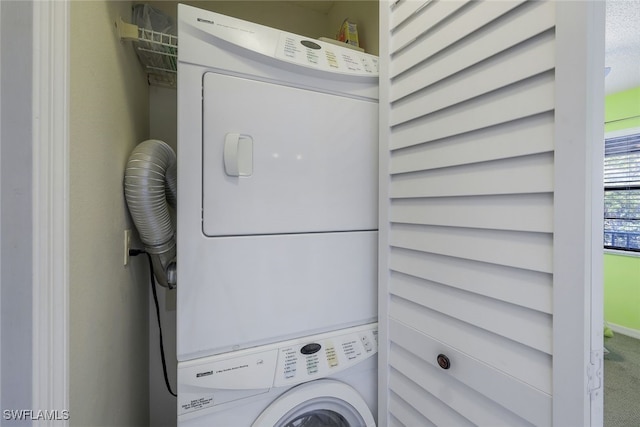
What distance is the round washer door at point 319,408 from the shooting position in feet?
3.09

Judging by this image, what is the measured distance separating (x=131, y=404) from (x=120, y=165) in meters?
1.03

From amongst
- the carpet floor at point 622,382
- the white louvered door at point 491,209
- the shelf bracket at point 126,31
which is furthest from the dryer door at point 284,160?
the carpet floor at point 622,382

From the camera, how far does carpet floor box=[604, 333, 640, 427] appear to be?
2051 mm

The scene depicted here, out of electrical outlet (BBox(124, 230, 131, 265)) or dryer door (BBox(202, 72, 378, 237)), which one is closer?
dryer door (BBox(202, 72, 378, 237))

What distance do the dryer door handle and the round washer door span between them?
80 centimetres

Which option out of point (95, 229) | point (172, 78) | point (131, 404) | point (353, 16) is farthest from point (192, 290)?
point (353, 16)

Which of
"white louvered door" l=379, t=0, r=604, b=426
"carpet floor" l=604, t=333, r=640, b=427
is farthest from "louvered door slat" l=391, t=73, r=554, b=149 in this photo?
"carpet floor" l=604, t=333, r=640, b=427

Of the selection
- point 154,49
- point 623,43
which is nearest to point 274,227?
point 154,49

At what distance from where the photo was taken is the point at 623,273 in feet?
11.0

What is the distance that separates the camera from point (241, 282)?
0.91 m

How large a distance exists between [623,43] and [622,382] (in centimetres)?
305

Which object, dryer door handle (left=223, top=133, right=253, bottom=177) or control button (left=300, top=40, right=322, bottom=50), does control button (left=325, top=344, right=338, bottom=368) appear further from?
control button (left=300, top=40, right=322, bottom=50)

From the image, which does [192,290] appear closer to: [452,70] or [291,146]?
[291,146]

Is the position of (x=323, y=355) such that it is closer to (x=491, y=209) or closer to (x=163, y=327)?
(x=491, y=209)
